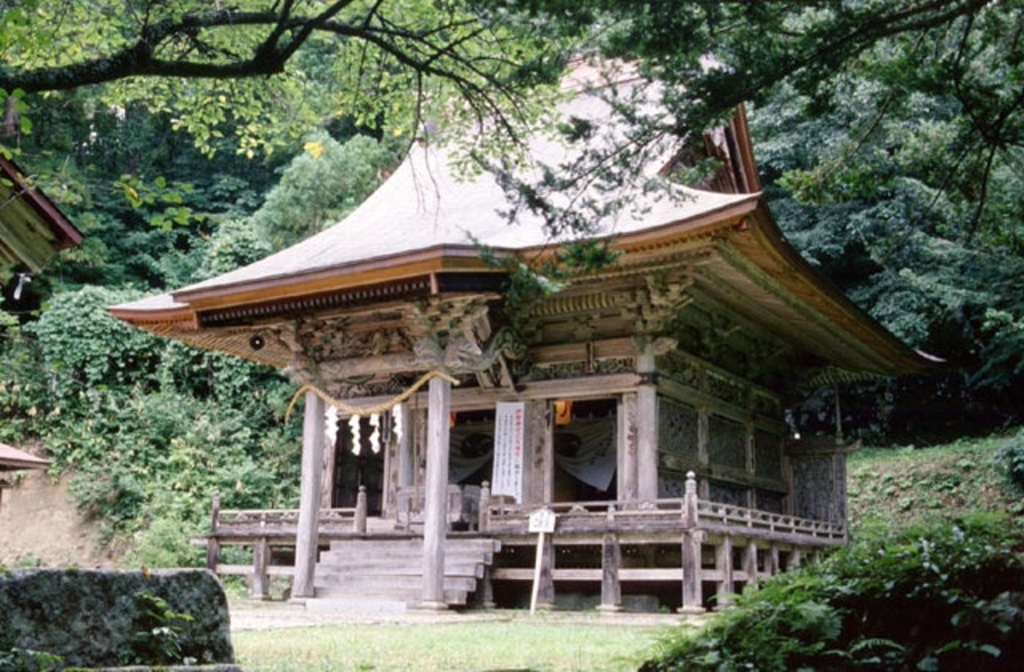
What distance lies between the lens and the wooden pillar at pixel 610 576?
1241cm

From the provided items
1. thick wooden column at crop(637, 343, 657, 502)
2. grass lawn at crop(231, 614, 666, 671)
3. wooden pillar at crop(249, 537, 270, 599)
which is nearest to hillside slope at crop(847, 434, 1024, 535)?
thick wooden column at crop(637, 343, 657, 502)

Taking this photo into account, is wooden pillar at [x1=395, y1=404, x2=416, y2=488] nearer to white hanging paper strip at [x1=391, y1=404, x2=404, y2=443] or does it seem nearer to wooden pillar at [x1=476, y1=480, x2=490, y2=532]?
white hanging paper strip at [x1=391, y1=404, x2=404, y2=443]

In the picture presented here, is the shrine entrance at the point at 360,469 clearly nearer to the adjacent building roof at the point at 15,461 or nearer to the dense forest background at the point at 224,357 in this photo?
the dense forest background at the point at 224,357

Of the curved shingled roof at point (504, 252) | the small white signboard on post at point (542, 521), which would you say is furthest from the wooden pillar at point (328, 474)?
the small white signboard on post at point (542, 521)

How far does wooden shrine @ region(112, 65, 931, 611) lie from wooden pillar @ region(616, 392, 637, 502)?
0.9 inches

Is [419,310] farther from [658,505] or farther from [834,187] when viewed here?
[834,187]

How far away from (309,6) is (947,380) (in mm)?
23596

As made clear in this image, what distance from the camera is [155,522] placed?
19266mm

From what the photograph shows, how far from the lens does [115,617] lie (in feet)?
10.8

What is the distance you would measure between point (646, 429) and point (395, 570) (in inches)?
157

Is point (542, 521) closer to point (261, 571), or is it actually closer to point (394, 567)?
point (394, 567)

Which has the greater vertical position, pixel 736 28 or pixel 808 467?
pixel 736 28

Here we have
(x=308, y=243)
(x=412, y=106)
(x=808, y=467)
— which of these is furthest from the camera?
(x=808, y=467)

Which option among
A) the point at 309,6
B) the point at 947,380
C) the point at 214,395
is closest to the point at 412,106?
the point at 309,6
